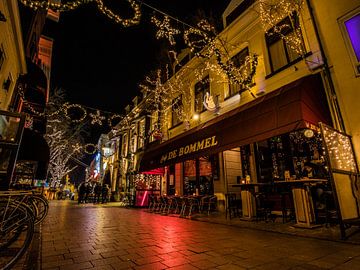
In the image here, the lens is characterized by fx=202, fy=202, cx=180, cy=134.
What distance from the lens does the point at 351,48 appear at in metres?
5.46

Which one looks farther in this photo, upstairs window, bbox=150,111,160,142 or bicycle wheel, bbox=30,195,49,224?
upstairs window, bbox=150,111,160,142

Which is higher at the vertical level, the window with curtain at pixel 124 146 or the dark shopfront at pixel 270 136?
the window with curtain at pixel 124 146

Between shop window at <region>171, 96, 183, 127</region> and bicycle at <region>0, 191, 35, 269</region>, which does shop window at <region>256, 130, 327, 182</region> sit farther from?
bicycle at <region>0, 191, 35, 269</region>

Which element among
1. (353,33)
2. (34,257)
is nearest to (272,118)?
(353,33)

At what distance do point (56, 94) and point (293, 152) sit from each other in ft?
61.4

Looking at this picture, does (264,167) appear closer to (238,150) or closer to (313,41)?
(238,150)

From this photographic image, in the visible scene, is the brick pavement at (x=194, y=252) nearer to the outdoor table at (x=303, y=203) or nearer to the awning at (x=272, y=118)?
the outdoor table at (x=303, y=203)

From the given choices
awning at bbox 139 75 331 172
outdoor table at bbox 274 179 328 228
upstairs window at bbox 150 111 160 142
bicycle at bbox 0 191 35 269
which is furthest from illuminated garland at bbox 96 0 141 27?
upstairs window at bbox 150 111 160 142

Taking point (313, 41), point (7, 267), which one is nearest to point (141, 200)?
point (7, 267)

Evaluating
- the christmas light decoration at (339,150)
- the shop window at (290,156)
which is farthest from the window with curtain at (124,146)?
the christmas light decoration at (339,150)

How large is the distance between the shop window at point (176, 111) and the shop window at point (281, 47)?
20.3ft

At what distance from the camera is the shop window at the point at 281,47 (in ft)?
23.1

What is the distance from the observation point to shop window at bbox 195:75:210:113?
35.9ft

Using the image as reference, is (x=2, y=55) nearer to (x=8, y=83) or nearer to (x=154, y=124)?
(x=8, y=83)
